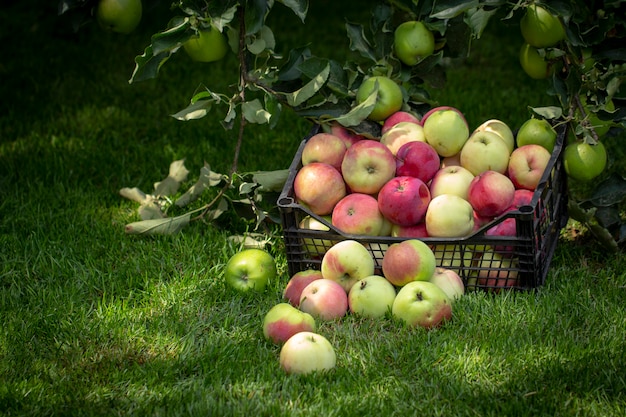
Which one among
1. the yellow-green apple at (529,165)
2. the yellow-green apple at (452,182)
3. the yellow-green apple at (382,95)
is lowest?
the yellow-green apple at (452,182)

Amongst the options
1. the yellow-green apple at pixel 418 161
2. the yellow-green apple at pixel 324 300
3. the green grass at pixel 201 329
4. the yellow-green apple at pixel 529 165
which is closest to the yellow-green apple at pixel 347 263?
the yellow-green apple at pixel 324 300

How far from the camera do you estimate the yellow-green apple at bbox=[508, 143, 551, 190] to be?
291 cm

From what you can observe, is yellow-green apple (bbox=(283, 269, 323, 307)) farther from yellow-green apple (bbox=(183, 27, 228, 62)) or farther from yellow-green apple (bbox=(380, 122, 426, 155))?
yellow-green apple (bbox=(183, 27, 228, 62))

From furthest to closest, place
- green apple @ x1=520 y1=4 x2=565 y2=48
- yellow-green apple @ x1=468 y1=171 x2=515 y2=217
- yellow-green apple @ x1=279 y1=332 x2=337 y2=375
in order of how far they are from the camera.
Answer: green apple @ x1=520 y1=4 x2=565 y2=48 → yellow-green apple @ x1=468 y1=171 x2=515 y2=217 → yellow-green apple @ x1=279 y1=332 x2=337 y2=375

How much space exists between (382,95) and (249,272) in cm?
85

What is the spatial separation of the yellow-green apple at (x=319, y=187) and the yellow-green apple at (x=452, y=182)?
0.32 metres

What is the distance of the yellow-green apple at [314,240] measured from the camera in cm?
294

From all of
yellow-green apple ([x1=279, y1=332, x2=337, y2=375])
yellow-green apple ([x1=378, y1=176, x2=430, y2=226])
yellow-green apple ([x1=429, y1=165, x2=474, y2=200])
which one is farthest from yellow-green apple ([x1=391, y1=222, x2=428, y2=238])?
yellow-green apple ([x1=279, y1=332, x2=337, y2=375])

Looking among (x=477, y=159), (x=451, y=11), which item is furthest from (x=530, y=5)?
(x=477, y=159)

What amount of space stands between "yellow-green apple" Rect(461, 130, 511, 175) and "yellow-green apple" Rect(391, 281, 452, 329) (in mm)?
551

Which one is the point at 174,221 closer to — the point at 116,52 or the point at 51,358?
the point at 51,358

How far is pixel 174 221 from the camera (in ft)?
11.0

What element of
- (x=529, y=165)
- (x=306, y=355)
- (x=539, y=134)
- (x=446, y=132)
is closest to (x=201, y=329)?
(x=306, y=355)

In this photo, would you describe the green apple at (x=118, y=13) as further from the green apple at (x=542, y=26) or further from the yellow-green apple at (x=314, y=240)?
the green apple at (x=542, y=26)
